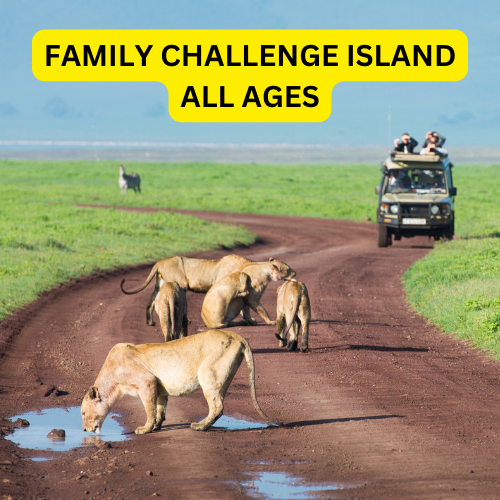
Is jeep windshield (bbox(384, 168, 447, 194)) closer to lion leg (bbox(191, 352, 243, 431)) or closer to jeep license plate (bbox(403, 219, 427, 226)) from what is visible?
jeep license plate (bbox(403, 219, 427, 226))

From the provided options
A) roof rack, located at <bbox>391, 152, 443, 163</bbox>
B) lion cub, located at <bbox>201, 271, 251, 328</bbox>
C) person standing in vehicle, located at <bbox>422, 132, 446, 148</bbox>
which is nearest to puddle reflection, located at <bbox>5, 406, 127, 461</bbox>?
lion cub, located at <bbox>201, 271, 251, 328</bbox>

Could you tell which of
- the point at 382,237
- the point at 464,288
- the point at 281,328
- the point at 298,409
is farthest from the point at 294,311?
the point at 382,237

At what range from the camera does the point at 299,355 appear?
426 inches

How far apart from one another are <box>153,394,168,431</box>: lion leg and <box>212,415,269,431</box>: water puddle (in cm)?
54

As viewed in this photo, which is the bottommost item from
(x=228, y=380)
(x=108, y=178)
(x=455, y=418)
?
(x=455, y=418)

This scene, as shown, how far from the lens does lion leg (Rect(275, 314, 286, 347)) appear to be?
36.2 feet

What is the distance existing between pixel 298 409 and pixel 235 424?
823 millimetres

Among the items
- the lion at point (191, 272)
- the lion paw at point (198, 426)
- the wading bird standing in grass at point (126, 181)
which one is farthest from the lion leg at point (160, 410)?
the wading bird standing in grass at point (126, 181)

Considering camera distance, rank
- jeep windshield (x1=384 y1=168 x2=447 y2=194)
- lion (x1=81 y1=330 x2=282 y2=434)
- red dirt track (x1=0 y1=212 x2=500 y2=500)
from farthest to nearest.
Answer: jeep windshield (x1=384 y1=168 x2=447 y2=194) < lion (x1=81 y1=330 x2=282 y2=434) < red dirt track (x1=0 y1=212 x2=500 y2=500)

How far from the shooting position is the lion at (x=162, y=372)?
725 centimetres

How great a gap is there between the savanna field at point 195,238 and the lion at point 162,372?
5329 millimetres

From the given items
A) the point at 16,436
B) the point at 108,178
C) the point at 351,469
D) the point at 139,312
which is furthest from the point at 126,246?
the point at 108,178

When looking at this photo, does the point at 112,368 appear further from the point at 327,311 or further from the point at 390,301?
the point at 390,301

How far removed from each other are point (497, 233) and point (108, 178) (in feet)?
165
